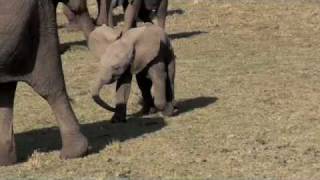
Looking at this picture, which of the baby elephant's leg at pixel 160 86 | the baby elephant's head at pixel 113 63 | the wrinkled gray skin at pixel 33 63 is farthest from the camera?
the baby elephant's leg at pixel 160 86

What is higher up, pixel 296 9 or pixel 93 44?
pixel 93 44

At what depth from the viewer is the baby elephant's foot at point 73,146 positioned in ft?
26.6

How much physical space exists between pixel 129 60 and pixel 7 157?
7.20ft

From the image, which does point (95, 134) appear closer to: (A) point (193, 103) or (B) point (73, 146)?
(B) point (73, 146)

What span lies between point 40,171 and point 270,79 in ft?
18.2

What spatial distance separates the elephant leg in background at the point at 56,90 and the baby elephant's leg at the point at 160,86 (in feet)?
6.36

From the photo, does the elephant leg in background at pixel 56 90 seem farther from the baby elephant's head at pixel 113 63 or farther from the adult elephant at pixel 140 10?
the adult elephant at pixel 140 10

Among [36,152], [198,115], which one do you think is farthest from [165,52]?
[36,152]

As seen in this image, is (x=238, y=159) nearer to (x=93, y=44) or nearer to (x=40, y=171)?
(x=40, y=171)

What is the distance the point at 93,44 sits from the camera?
9.86m

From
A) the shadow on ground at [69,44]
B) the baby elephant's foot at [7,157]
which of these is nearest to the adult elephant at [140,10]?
the shadow on ground at [69,44]

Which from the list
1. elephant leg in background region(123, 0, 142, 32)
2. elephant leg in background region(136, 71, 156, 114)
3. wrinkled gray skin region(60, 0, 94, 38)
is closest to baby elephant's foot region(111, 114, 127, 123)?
elephant leg in background region(136, 71, 156, 114)

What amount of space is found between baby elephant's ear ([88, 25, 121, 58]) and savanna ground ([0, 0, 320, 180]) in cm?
85

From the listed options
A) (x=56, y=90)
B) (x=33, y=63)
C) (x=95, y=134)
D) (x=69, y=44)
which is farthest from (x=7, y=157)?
(x=69, y=44)
